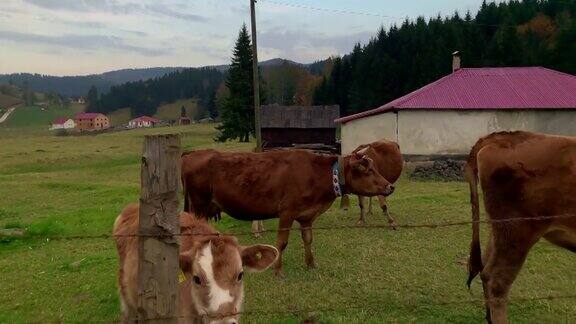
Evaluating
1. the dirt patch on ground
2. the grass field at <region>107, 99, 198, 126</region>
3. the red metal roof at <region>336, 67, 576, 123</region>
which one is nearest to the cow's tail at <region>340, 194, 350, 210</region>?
the dirt patch on ground

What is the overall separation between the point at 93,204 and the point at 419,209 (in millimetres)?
10102

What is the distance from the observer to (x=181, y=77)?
17888cm

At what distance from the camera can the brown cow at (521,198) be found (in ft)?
17.6

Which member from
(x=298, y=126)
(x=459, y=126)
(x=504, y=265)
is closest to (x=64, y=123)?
(x=298, y=126)

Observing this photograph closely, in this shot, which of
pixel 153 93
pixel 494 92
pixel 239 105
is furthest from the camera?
pixel 153 93

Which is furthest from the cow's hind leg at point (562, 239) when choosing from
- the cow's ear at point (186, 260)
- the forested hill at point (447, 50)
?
the forested hill at point (447, 50)

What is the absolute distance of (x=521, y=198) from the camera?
5520 mm

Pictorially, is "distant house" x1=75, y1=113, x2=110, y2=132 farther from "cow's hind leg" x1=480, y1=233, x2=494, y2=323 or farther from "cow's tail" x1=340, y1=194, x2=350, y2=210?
"cow's hind leg" x1=480, y1=233, x2=494, y2=323

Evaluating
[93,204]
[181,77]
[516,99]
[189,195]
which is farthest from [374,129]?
[181,77]

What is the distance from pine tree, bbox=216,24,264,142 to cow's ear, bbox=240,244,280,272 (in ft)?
147

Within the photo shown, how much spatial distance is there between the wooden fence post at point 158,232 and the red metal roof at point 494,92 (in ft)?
76.2

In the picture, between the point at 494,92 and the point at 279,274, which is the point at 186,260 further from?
the point at 494,92

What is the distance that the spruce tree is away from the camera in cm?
4928

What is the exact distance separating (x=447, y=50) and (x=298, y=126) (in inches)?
1086
